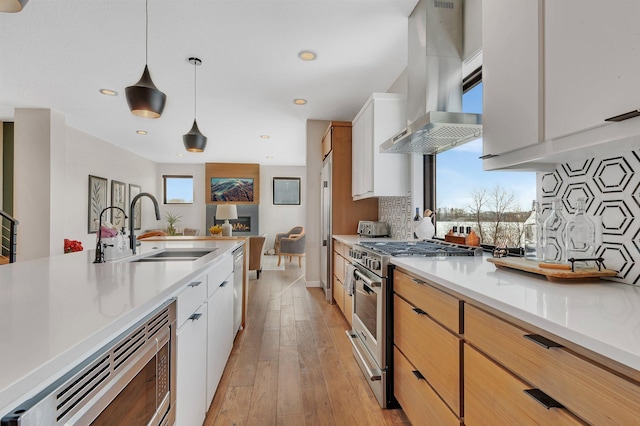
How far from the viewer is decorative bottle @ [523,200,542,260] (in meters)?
1.50

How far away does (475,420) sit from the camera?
105cm

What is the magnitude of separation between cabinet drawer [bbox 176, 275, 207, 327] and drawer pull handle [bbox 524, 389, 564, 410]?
119 centimetres

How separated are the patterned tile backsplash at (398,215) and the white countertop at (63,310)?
7.16 feet

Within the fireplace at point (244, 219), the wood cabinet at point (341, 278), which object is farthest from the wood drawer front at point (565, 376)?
the fireplace at point (244, 219)

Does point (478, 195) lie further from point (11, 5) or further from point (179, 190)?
point (179, 190)

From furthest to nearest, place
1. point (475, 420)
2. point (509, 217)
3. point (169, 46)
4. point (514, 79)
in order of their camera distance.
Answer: point (169, 46) → point (509, 217) → point (514, 79) → point (475, 420)

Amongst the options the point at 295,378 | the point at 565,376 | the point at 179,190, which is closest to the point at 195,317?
the point at 295,378

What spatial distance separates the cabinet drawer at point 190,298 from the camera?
122cm

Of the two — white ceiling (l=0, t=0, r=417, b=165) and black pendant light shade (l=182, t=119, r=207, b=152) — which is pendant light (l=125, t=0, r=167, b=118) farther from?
black pendant light shade (l=182, t=119, r=207, b=152)

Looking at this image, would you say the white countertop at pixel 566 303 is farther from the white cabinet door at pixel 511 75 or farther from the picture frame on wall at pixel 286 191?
the picture frame on wall at pixel 286 191

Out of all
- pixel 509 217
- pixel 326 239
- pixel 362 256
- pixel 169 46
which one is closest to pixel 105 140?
pixel 169 46

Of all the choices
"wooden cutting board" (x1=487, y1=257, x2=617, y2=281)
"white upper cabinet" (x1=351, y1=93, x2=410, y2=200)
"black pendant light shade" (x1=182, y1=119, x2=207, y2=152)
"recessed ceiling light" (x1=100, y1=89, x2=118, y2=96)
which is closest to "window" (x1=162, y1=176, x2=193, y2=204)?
"recessed ceiling light" (x1=100, y1=89, x2=118, y2=96)

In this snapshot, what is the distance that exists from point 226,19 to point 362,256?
2.11 meters

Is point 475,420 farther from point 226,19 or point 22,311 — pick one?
point 226,19
